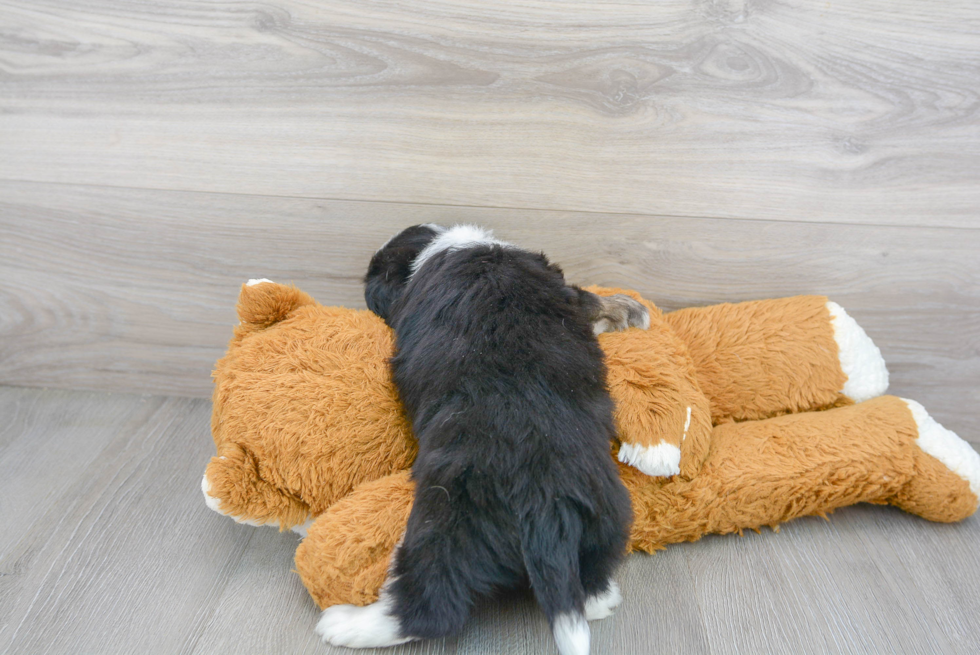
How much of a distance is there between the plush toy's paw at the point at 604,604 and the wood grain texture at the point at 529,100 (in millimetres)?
712

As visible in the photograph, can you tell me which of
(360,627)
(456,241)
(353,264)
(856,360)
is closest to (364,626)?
(360,627)

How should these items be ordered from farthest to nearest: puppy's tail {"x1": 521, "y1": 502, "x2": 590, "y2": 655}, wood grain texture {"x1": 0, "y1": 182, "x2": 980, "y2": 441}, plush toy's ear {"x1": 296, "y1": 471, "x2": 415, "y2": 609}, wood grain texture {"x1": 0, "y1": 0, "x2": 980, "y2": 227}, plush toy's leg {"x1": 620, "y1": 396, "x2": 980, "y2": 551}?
wood grain texture {"x1": 0, "y1": 182, "x2": 980, "y2": 441} < wood grain texture {"x1": 0, "y1": 0, "x2": 980, "y2": 227} < plush toy's leg {"x1": 620, "y1": 396, "x2": 980, "y2": 551} < plush toy's ear {"x1": 296, "y1": 471, "x2": 415, "y2": 609} < puppy's tail {"x1": 521, "y1": 502, "x2": 590, "y2": 655}

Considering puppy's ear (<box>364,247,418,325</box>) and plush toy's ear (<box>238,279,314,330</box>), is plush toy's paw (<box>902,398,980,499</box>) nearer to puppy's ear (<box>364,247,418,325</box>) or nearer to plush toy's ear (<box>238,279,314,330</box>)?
puppy's ear (<box>364,247,418,325</box>)

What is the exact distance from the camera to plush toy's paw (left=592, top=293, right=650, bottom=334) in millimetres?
1182

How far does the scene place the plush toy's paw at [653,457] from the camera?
3.41 ft

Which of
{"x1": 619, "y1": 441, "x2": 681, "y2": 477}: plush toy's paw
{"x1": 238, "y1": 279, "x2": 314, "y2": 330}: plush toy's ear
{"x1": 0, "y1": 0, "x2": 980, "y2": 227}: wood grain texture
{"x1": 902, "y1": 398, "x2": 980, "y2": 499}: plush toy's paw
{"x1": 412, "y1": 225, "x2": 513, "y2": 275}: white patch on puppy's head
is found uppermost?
{"x1": 0, "y1": 0, "x2": 980, "y2": 227}: wood grain texture

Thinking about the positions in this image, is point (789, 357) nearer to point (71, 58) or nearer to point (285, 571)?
point (285, 571)

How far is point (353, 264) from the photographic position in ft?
4.68

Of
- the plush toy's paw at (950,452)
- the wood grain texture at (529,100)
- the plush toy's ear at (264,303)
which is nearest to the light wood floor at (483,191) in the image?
the wood grain texture at (529,100)

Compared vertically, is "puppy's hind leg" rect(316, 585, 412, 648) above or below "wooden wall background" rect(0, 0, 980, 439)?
below

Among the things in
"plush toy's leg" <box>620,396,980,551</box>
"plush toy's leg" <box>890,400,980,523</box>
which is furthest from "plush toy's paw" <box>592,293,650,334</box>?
"plush toy's leg" <box>890,400,980,523</box>

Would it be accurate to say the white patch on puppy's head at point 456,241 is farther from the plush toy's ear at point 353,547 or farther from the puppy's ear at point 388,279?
the plush toy's ear at point 353,547

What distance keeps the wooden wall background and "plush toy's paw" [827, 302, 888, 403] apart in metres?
0.12

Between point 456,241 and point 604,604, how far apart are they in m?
0.62
